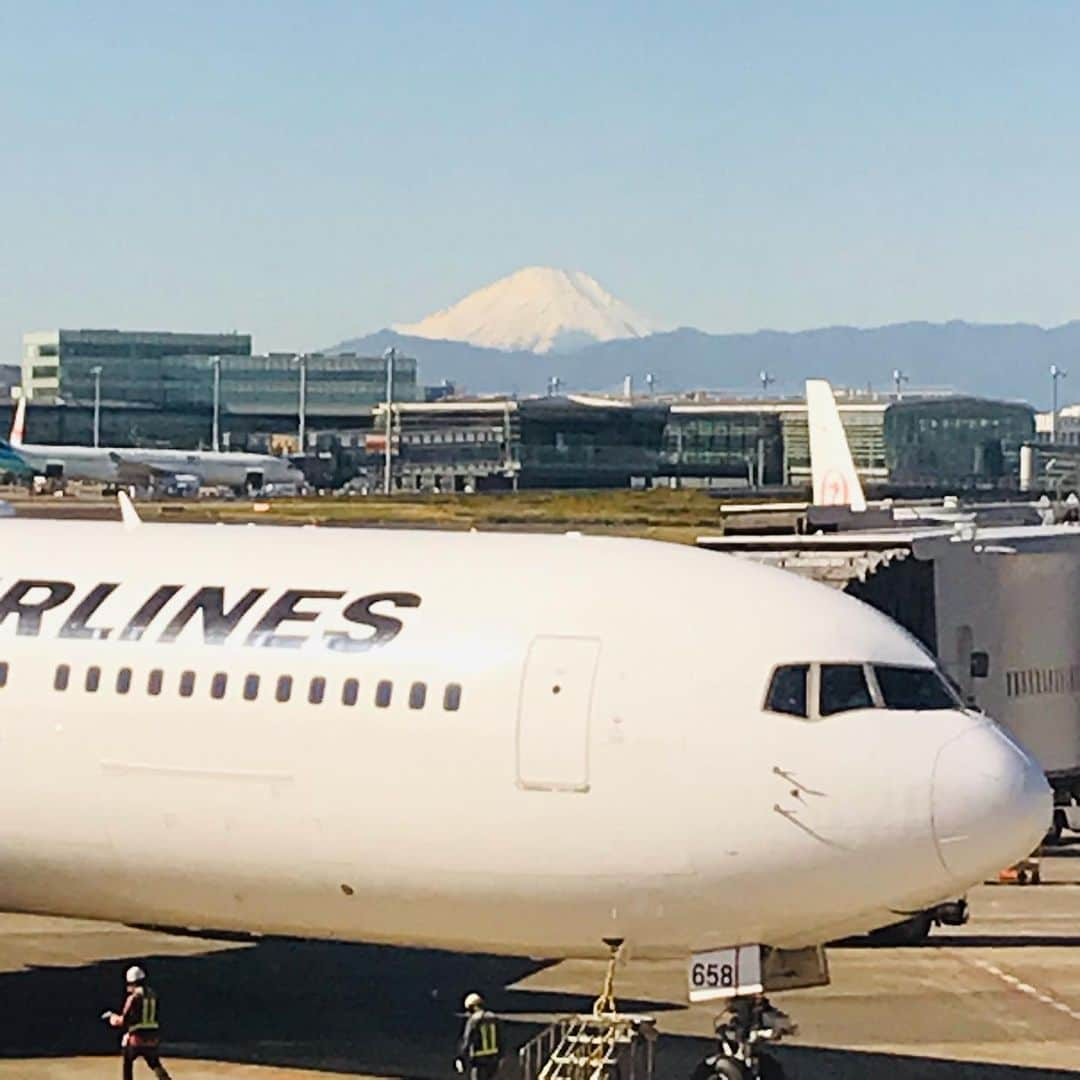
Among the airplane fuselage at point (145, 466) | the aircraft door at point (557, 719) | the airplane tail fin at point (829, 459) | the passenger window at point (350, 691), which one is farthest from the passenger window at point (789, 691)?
the airplane fuselage at point (145, 466)

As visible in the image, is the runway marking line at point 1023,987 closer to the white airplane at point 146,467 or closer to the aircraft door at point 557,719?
the aircraft door at point 557,719

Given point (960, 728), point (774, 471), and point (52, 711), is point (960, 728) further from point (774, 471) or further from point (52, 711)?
point (774, 471)

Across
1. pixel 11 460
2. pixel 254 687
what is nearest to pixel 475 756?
pixel 254 687

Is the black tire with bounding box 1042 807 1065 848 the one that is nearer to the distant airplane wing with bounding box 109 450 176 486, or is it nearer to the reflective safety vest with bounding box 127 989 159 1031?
the reflective safety vest with bounding box 127 989 159 1031

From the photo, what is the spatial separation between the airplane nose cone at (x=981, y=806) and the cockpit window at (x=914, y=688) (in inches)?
21.2

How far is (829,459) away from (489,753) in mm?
43406

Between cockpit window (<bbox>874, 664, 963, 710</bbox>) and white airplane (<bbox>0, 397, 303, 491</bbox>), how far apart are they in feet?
430

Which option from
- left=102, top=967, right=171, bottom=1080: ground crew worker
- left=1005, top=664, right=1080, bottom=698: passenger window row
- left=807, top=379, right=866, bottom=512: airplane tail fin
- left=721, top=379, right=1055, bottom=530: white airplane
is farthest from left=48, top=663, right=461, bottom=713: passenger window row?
left=807, top=379, right=866, bottom=512: airplane tail fin

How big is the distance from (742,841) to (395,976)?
9.58 meters

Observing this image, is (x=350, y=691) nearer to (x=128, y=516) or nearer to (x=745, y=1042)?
(x=745, y=1042)

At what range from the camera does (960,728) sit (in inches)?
831

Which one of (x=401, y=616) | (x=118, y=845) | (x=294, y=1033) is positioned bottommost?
(x=294, y=1033)

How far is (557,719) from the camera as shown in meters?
21.7

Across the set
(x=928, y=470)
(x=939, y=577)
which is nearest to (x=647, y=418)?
(x=928, y=470)
